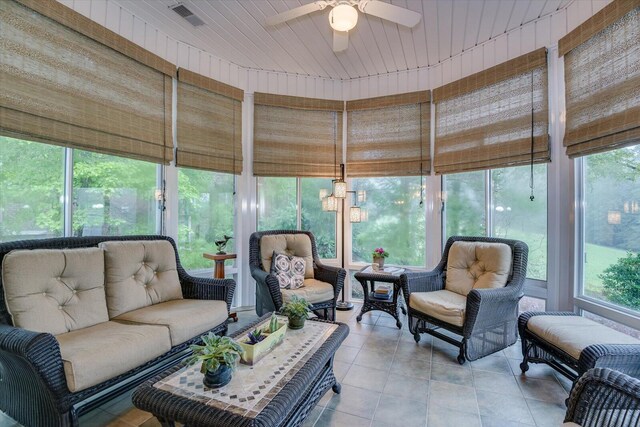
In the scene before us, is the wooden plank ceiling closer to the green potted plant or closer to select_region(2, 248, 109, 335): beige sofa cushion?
select_region(2, 248, 109, 335): beige sofa cushion

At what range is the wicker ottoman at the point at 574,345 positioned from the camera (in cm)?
173

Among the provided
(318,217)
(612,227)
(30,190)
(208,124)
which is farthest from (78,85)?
(612,227)

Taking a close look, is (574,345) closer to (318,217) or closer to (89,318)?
(318,217)

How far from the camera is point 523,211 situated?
3.20m

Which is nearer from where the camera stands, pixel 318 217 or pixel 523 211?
pixel 523 211

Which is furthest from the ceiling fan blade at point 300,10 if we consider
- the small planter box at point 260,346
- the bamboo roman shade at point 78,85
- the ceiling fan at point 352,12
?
the small planter box at point 260,346

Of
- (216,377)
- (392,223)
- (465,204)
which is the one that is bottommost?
(216,377)

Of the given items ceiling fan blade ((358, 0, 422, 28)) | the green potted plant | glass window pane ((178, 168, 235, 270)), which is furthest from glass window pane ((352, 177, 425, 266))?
the green potted plant

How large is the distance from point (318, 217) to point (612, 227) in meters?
3.11

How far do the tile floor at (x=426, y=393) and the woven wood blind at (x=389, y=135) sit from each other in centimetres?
223

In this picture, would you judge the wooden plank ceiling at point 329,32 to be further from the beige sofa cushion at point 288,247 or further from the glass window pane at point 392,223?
the beige sofa cushion at point 288,247

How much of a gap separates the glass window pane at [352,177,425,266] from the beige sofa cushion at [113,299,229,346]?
227 cm

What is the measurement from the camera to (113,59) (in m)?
2.79

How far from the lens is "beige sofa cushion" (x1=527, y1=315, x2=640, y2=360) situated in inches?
75.0
